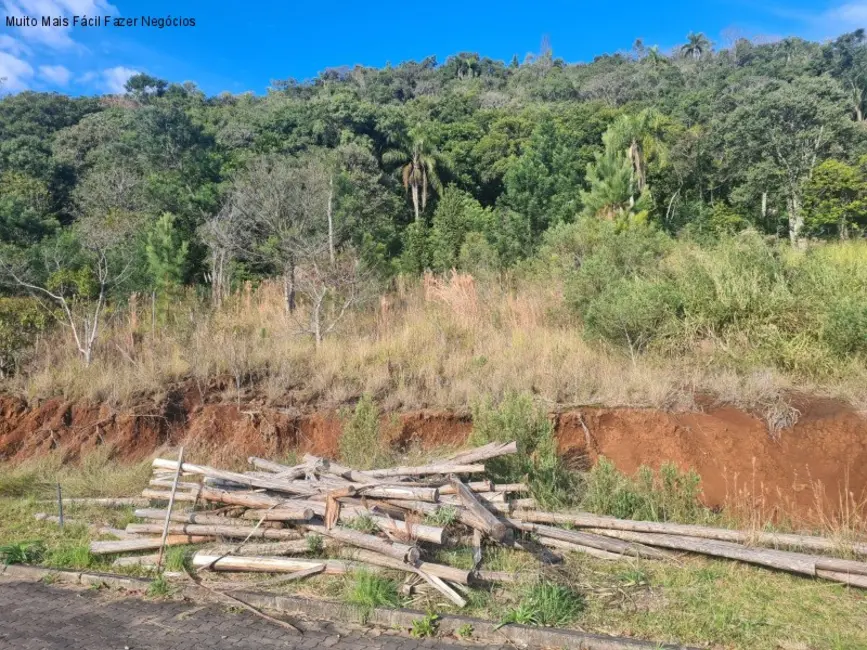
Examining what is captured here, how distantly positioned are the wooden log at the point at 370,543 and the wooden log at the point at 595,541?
1088 millimetres

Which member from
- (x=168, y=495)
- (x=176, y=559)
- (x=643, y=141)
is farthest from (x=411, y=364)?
(x=643, y=141)

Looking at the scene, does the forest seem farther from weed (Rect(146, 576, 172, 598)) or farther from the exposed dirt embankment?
weed (Rect(146, 576, 172, 598))

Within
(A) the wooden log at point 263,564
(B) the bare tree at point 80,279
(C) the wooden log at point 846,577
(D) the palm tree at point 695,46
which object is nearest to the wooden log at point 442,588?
(A) the wooden log at point 263,564

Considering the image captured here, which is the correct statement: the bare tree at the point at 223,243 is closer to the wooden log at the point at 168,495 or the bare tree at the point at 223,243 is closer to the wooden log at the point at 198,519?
the wooden log at the point at 168,495

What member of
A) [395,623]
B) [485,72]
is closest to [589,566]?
[395,623]

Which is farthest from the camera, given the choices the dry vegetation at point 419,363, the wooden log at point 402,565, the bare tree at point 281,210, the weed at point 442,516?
the bare tree at point 281,210

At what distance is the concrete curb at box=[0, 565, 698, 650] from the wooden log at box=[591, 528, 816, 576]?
1362 millimetres

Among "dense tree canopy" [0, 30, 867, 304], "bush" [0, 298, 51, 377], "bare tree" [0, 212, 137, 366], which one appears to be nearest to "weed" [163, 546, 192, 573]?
"bare tree" [0, 212, 137, 366]

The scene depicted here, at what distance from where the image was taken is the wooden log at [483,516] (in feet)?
17.1

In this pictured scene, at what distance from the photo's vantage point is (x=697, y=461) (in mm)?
7770

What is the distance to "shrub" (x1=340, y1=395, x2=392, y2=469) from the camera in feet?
25.2

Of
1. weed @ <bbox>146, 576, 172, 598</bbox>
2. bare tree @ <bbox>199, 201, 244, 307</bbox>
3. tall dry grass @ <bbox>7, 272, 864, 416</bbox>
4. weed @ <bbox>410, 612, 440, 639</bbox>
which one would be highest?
bare tree @ <bbox>199, 201, 244, 307</bbox>

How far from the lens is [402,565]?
5023 mm

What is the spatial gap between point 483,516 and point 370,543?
0.93 m
